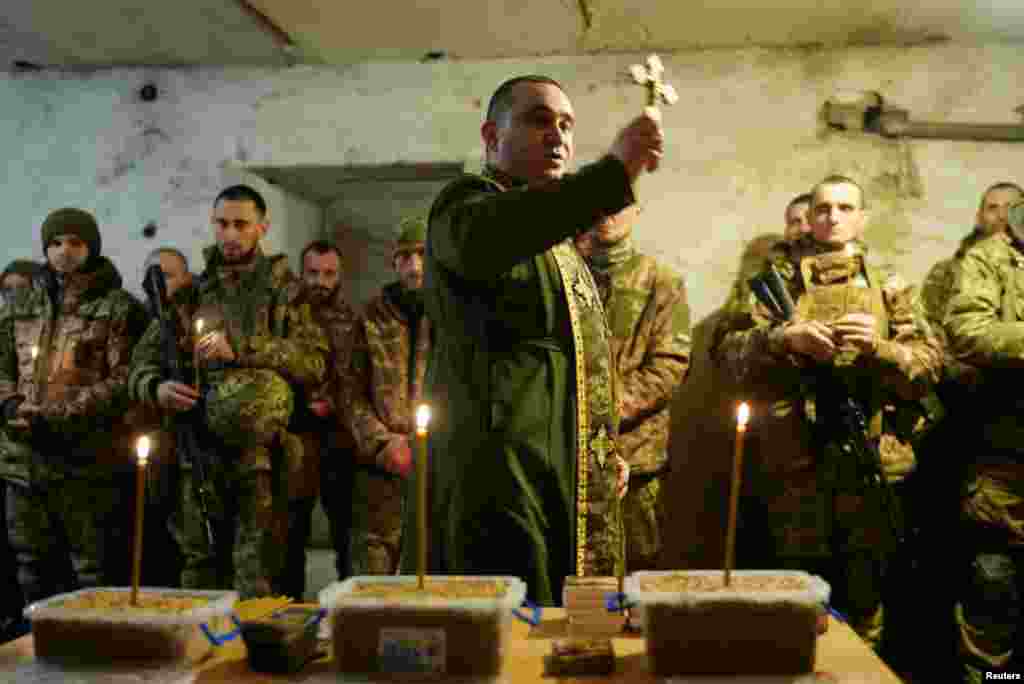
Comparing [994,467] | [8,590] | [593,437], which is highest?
[593,437]

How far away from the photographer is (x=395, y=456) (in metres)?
4.25

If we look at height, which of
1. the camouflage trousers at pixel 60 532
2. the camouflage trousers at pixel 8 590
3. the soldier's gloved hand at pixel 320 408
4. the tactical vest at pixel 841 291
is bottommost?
the camouflage trousers at pixel 8 590

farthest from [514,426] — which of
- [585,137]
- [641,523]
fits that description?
[585,137]

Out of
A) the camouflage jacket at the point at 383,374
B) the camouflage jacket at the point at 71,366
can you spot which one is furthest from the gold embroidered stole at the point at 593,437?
the camouflage jacket at the point at 71,366

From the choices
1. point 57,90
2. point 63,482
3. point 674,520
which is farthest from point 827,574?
point 57,90

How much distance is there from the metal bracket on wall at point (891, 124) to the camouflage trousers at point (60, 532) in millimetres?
4758

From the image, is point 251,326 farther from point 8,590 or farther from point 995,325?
point 995,325

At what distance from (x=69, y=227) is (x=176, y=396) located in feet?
5.02

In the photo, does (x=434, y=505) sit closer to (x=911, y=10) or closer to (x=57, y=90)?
(x=911, y=10)

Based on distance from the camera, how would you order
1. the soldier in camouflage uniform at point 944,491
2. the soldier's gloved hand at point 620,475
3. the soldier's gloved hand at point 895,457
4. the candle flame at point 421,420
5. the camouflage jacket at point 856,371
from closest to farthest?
the candle flame at point 421,420 → the soldier's gloved hand at point 620,475 → the camouflage jacket at point 856,371 → the soldier's gloved hand at point 895,457 → the soldier in camouflage uniform at point 944,491

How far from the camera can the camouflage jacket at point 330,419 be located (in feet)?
15.0

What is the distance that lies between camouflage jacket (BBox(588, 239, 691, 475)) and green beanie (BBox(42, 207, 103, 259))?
288cm

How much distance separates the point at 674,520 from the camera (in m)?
5.41

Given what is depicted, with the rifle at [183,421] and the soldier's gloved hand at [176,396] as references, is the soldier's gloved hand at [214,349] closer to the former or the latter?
the rifle at [183,421]
